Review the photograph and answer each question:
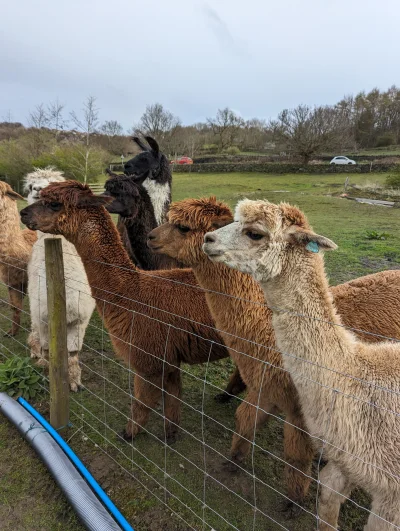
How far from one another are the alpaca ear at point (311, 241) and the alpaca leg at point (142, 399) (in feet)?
4.94

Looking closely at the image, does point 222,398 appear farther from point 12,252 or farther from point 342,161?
point 342,161

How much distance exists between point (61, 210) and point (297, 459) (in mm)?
2244

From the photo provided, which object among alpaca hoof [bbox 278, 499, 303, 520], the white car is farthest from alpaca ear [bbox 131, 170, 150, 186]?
the white car

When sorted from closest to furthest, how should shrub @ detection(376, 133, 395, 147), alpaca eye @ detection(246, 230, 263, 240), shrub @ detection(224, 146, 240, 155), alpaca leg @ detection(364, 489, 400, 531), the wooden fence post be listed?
alpaca leg @ detection(364, 489, 400, 531)
alpaca eye @ detection(246, 230, 263, 240)
the wooden fence post
shrub @ detection(224, 146, 240, 155)
shrub @ detection(376, 133, 395, 147)

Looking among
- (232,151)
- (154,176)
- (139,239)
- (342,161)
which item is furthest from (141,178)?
(232,151)

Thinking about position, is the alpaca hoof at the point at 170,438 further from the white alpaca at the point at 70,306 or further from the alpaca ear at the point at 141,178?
the alpaca ear at the point at 141,178

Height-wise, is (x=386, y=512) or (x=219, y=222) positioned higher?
(x=219, y=222)

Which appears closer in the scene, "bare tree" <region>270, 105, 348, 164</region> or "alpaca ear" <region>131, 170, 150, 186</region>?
"alpaca ear" <region>131, 170, 150, 186</region>

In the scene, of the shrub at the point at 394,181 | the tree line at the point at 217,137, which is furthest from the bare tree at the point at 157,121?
the shrub at the point at 394,181

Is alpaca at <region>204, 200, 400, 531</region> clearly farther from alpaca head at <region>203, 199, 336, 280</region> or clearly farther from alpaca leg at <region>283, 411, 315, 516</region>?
alpaca leg at <region>283, 411, 315, 516</region>

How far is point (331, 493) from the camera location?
1.81 metres

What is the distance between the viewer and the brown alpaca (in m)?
2.05

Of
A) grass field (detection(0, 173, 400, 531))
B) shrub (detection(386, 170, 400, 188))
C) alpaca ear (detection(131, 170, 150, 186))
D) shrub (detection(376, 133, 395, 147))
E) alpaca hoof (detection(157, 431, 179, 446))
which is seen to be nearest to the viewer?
grass field (detection(0, 173, 400, 531))

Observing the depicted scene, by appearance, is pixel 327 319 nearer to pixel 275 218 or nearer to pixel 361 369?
pixel 361 369
